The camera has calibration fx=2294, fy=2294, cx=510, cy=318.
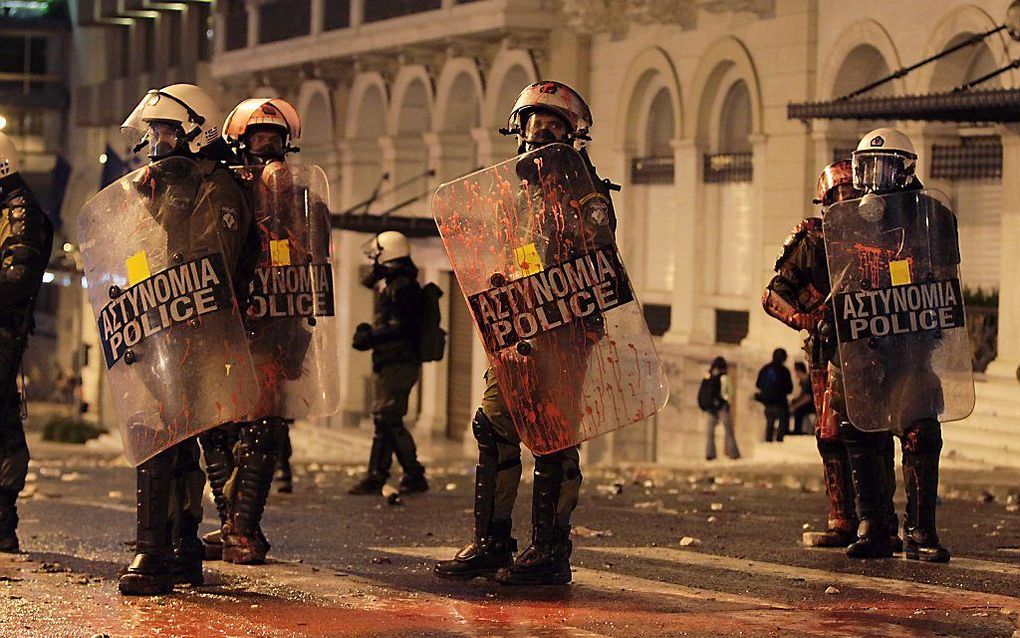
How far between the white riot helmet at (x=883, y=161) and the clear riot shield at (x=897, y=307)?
67 mm

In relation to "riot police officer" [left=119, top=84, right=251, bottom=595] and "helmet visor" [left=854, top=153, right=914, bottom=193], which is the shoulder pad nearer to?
"helmet visor" [left=854, top=153, right=914, bottom=193]

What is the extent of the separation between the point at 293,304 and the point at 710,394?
16.6m

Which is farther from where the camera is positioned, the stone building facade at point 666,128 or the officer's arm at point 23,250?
the stone building facade at point 666,128

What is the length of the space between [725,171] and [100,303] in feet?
64.8

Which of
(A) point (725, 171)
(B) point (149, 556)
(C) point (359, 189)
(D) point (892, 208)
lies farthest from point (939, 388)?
(C) point (359, 189)

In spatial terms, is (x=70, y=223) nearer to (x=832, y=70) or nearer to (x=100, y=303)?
(x=832, y=70)

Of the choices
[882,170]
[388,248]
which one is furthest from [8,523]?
[388,248]

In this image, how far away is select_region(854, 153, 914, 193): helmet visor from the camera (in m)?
10.3

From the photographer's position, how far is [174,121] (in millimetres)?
9047

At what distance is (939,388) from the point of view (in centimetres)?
1040

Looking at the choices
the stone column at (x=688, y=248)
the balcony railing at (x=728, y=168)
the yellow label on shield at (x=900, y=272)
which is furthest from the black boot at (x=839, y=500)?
the stone column at (x=688, y=248)

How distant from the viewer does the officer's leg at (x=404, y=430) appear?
615 inches

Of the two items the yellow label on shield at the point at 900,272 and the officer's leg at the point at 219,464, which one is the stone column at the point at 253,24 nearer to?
the officer's leg at the point at 219,464

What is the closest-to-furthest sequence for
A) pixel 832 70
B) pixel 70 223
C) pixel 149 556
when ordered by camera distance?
1. pixel 149 556
2. pixel 832 70
3. pixel 70 223
